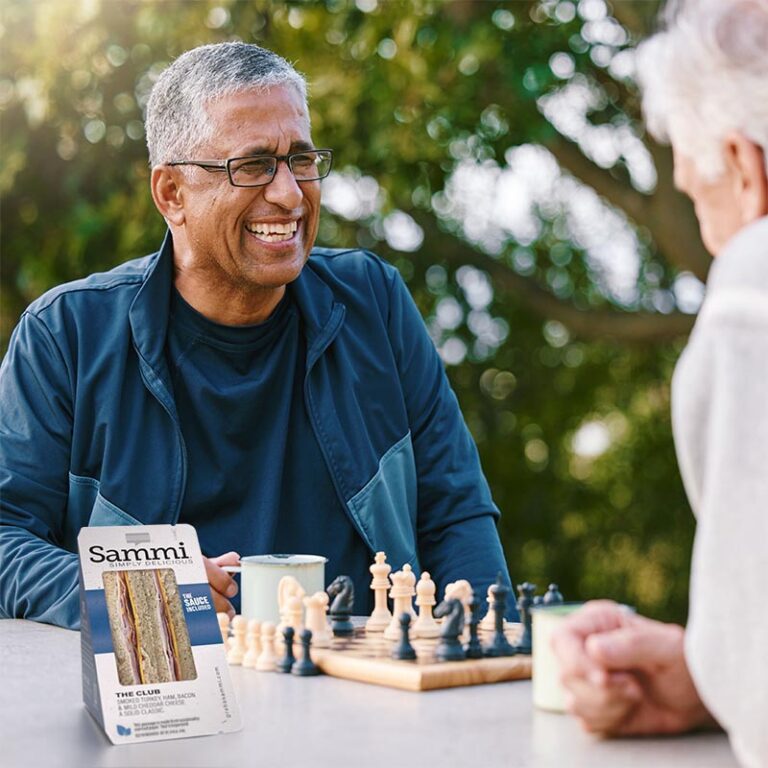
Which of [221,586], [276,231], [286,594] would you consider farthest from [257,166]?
[286,594]

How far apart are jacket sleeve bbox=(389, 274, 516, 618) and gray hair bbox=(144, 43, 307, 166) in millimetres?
583

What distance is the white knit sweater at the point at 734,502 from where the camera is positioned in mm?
1317

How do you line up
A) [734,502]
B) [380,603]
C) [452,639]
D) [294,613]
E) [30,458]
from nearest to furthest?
[734,502] → [452,639] → [294,613] → [380,603] → [30,458]

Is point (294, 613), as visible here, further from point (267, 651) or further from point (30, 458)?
point (30, 458)

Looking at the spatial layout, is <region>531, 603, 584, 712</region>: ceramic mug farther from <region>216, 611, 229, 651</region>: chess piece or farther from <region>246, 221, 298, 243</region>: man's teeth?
<region>246, 221, 298, 243</region>: man's teeth

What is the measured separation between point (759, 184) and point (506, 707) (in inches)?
29.3

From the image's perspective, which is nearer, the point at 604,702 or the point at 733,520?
the point at 733,520

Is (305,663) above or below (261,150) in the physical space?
below

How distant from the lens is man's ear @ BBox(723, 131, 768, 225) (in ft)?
4.83

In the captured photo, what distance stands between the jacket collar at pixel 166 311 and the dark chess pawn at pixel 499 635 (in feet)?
3.33

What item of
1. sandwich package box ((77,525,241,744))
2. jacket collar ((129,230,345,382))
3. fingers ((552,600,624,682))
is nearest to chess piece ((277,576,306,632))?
sandwich package box ((77,525,241,744))

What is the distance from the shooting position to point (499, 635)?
200 centimetres

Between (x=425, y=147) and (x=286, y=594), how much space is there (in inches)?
164

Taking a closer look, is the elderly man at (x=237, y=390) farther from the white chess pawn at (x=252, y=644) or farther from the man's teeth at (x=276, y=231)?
the white chess pawn at (x=252, y=644)
